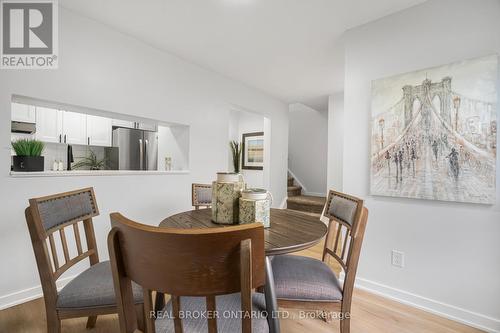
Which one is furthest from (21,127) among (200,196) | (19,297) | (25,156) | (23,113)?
(200,196)

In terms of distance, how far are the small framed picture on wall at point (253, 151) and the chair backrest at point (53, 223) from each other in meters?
4.10

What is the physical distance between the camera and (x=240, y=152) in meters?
5.83

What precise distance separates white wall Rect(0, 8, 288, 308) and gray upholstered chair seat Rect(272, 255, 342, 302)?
1759mm

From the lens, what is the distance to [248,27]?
2.27 m

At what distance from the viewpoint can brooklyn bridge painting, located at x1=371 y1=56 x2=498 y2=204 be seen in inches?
62.4

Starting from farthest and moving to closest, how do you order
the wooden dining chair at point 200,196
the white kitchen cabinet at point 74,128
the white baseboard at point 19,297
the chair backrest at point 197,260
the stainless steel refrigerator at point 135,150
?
the white kitchen cabinet at point 74,128, the stainless steel refrigerator at point 135,150, the wooden dining chair at point 200,196, the white baseboard at point 19,297, the chair backrest at point 197,260

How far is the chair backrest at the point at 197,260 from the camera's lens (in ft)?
2.04

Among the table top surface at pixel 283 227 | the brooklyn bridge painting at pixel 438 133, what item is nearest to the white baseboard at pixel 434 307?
the brooklyn bridge painting at pixel 438 133

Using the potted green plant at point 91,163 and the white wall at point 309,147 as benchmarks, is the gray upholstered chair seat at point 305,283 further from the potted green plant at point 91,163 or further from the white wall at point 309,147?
the white wall at point 309,147

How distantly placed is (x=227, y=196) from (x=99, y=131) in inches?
130

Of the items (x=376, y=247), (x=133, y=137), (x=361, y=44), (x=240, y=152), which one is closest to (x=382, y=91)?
(x=361, y=44)

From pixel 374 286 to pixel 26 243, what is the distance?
2.83m

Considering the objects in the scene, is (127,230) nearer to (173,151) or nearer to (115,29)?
(115,29)

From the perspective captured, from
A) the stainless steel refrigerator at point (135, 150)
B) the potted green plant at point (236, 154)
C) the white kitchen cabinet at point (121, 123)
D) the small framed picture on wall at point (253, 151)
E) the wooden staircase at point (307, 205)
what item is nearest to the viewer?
the stainless steel refrigerator at point (135, 150)
